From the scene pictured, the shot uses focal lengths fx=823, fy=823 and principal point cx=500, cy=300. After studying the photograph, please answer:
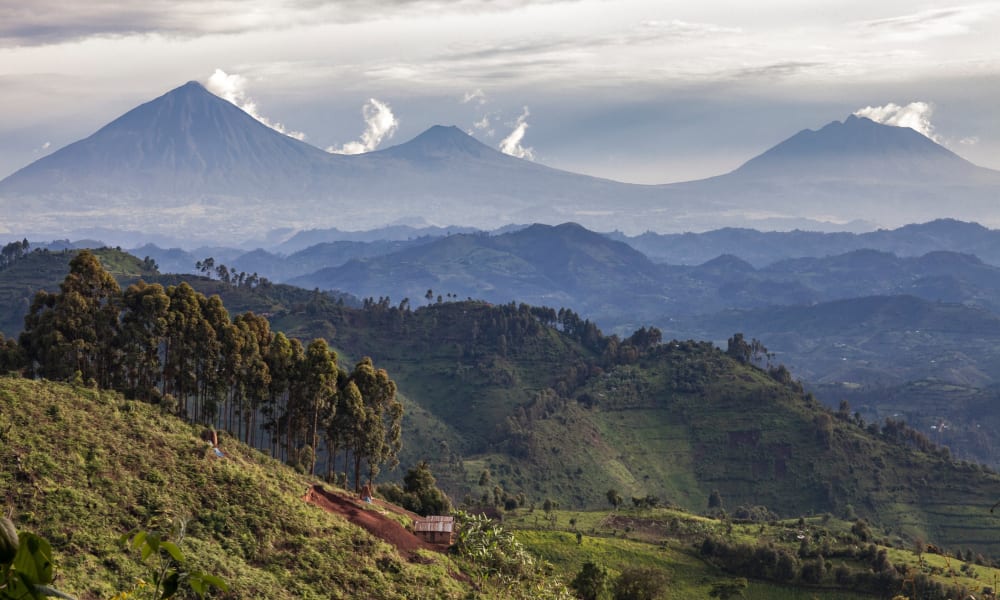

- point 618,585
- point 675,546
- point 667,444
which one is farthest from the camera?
point 667,444

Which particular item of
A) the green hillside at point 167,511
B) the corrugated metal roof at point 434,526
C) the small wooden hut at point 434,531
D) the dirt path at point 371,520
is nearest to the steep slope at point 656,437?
the corrugated metal roof at point 434,526

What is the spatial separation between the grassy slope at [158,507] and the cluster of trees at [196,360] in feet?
29.3

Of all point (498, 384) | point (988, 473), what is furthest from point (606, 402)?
point (988, 473)

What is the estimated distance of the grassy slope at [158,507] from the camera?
1075 inches

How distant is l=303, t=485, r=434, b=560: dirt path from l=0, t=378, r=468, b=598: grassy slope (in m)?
1.35

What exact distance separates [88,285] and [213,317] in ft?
24.2

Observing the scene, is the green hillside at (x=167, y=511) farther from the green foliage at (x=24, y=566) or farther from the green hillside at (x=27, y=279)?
the green hillside at (x=27, y=279)

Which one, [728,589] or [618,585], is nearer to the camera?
[618,585]

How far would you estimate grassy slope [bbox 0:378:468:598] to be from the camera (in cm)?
2730

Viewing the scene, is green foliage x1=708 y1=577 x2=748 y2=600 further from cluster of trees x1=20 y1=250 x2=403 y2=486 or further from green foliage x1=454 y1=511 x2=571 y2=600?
cluster of trees x1=20 y1=250 x2=403 y2=486

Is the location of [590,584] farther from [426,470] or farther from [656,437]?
[656,437]

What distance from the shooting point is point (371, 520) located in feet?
135

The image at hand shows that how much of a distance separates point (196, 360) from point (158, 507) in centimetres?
2092

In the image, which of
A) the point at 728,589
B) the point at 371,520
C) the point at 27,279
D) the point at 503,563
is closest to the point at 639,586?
the point at 503,563
